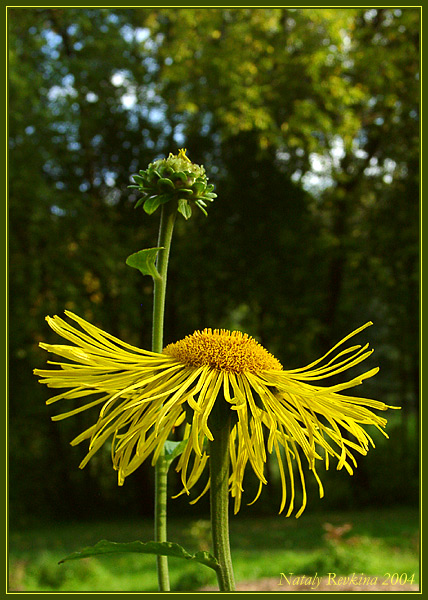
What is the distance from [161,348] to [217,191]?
15.4ft

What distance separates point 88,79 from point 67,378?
4897 mm

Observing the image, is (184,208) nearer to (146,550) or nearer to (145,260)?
(145,260)

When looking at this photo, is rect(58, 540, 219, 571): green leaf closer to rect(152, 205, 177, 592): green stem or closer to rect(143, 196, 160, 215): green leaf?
rect(152, 205, 177, 592): green stem

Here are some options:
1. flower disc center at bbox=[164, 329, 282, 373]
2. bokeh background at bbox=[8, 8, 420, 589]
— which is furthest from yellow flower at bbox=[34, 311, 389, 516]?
bokeh background at bbox=[8, 8, 420, 589]

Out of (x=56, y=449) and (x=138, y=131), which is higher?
(x=138, y=131)

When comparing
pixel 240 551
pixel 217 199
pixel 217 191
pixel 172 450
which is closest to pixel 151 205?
pixel 172 450

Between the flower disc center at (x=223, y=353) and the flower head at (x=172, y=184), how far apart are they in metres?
0.15

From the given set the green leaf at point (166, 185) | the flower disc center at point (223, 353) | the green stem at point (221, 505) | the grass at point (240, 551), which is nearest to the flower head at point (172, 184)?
the green leaf at point (166, 185)

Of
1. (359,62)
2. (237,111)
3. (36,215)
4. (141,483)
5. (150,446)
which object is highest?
(359,62)

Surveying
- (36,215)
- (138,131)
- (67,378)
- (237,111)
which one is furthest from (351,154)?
(67,378)

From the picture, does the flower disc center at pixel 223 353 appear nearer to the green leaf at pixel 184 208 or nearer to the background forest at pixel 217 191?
the green leaf at pixel 184 208

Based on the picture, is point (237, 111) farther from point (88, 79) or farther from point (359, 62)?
point (88, 79)

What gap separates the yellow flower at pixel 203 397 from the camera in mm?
611

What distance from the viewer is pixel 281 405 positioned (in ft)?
2.13
